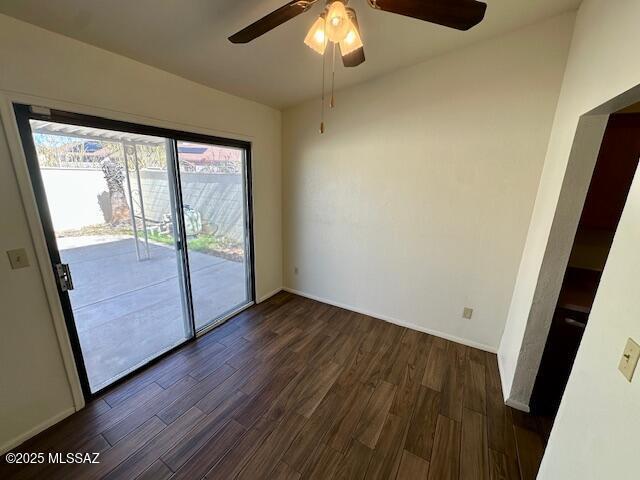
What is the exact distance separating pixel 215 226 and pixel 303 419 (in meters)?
1.91

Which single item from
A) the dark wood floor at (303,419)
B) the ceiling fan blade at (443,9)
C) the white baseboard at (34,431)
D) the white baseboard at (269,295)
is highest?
the ceiling fan blade at (443,9)

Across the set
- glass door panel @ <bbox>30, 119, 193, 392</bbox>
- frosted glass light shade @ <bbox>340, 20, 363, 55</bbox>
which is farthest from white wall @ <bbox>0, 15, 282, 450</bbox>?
frosted glass light shade @ <bbox>340, 20, 363, 55</bbox>

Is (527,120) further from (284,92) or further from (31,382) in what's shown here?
(31,382)

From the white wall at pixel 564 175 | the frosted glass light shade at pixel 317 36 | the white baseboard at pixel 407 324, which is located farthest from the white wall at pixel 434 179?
the frosted glass light shade at pixel 317 36

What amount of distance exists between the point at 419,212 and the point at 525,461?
73.8 inches

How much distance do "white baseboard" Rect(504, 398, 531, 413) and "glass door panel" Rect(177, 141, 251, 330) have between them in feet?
8.79

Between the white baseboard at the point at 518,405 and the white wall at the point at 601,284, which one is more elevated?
the white wall at the point at 601,284

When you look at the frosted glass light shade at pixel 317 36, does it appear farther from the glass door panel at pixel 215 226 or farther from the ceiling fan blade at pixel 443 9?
the glass door panel at pixel 215 226

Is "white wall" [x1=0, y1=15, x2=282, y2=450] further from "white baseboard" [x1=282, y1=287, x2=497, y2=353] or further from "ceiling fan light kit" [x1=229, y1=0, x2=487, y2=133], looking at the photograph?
"white baseboard" [x1=282, y1=287, x2=497, y2=353]

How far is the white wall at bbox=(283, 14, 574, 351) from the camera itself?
1969 millimetres

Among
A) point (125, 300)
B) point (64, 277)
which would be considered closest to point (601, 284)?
point (64, 277)

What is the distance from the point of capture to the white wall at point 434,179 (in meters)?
1.97

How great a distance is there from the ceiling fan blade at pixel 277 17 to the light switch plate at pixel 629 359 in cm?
164

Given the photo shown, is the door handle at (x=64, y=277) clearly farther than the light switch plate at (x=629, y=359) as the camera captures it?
Yes
